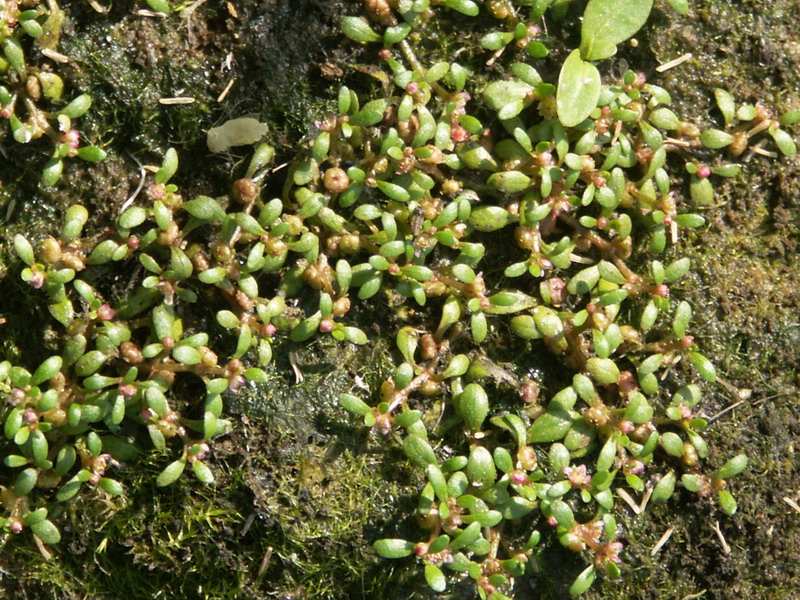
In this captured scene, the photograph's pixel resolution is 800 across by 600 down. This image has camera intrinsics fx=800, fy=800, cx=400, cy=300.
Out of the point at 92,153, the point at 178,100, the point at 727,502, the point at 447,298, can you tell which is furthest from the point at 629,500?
the point at 92,153

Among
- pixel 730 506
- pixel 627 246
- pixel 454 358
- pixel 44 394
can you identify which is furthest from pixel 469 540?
pixel 44 394

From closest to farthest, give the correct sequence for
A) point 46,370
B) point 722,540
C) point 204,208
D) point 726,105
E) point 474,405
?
point 46,370
point 204,208
point 474,405
point 722,540
point 726,105

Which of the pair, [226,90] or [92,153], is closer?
[92,153]

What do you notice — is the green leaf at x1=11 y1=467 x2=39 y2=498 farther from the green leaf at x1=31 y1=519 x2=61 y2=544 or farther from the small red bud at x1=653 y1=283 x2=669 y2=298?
the small red bud at x1=653 y1=283 x2=669 y2=298

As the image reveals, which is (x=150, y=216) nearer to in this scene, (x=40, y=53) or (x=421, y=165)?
(x=40, y=53)

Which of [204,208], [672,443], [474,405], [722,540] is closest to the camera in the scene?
[204,208]

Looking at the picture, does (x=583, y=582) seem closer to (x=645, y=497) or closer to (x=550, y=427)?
(x=645, y=497)

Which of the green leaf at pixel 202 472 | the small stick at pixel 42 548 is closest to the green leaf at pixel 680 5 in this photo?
the green leaf at pixel 202 472

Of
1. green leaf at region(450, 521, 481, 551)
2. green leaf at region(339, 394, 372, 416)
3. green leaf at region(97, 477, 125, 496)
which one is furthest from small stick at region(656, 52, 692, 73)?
green leaf at region(97, 477, 125, 496)
